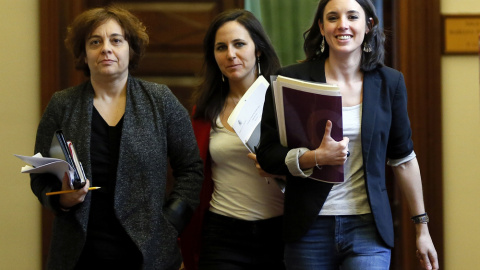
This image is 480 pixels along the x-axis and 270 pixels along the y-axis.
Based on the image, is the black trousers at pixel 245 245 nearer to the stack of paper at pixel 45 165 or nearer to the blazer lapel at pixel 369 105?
the blazer lapel at pixel 369 105

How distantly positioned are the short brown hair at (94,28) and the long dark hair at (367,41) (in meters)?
0.70

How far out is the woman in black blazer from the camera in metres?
2.23

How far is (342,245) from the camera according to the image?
223cm

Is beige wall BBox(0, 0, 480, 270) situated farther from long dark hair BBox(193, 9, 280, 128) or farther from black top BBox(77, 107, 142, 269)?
black top BBox(77, 107, 142, 269)

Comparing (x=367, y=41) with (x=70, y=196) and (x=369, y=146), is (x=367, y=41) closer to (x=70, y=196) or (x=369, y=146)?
(x=369, y=146)

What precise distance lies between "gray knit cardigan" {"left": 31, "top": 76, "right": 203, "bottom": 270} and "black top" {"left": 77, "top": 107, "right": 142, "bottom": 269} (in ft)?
0.13

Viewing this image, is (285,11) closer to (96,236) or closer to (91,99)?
(91,99)

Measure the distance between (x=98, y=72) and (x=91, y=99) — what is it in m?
0.11

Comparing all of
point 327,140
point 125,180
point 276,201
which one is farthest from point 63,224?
point 327,140

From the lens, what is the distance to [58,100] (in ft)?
8.31

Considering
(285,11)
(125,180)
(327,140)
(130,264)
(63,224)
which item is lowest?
(130,264)

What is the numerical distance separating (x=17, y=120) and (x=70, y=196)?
1.66 m

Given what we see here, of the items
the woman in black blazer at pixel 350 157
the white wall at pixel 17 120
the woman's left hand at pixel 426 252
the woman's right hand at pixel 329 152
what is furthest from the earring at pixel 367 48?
the white wall at pixel 17 120

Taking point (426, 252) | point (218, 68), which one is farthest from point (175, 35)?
point (426, 252)
